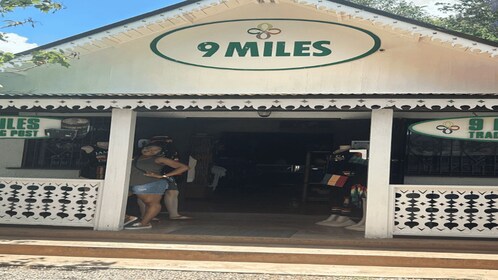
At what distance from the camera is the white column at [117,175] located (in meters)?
7.85

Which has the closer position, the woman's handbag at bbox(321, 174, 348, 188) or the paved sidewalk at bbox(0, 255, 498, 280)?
the paved sidewalk at bbox(0, 255, 498, 280)

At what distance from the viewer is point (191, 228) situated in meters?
8.08

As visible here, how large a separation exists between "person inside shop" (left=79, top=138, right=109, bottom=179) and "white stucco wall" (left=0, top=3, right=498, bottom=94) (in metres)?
1.26

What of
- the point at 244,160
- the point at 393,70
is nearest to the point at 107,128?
the point at 244,160

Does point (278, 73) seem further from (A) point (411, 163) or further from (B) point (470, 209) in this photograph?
(B) point (470, 209)

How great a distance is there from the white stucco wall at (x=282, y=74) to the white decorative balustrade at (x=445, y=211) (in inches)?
81.5

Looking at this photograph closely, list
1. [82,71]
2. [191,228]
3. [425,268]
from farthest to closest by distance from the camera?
[82,71], [191,228], [425,268]

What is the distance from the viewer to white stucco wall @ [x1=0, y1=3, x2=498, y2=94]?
834 cm

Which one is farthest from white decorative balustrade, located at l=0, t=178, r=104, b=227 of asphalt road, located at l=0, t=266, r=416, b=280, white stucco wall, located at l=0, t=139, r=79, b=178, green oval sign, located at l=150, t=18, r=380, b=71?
green oval sign, located at l=150, t=18, r=380, b=71

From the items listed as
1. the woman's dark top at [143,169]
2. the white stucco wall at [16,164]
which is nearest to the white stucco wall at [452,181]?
the woman's dark top at [143,169]

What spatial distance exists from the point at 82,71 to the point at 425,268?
7941 millimetres

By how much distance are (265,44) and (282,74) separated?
2.51 feet

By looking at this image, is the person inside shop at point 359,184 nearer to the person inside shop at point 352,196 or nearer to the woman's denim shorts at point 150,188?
the person inside shop at point 352,196

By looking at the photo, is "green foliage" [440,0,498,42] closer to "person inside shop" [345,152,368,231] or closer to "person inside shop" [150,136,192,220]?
"person inside shop" [345,152,368,231]
